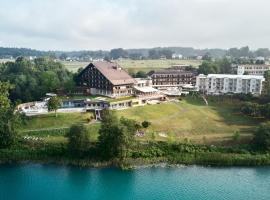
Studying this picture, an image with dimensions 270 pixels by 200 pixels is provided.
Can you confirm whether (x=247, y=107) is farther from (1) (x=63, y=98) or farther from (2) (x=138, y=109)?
(1) (x=63, y=98)

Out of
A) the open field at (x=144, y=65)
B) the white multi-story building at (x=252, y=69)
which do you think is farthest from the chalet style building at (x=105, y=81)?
the white multi-story building at (x=252, y=69)

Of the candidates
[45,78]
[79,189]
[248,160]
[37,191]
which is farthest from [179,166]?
[45,78]

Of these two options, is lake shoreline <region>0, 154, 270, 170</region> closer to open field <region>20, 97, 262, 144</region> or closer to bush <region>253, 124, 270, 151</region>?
bush <region>253, 124, 270, 151</region>

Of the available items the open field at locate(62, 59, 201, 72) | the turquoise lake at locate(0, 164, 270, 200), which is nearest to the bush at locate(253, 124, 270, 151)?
the turquoise lake at locate(0, 164, 270, 200)

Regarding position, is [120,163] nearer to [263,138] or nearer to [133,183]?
[133,183]

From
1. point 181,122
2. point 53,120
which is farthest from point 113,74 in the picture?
point 53,120

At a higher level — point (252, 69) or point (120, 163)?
point (252, 69)

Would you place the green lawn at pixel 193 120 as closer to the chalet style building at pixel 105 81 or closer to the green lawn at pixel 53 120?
the green lawn at pixel 53 120

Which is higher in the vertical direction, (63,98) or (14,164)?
(63,98)
